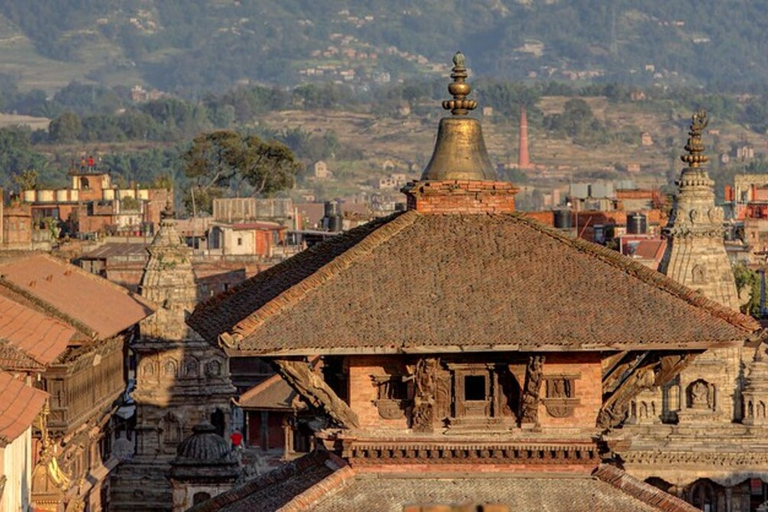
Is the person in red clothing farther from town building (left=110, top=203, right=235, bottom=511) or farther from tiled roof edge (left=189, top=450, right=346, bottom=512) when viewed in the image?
tiled roof edge (left=189, top=450, right=346, bottom=512)

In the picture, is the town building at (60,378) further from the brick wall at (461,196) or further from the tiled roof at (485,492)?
the tiled roof at (485,492)

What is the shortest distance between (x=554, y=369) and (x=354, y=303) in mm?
2291

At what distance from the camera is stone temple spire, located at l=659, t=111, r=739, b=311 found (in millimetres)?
69688

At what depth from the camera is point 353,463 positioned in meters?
32.2

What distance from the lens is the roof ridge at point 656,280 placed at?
3156cm

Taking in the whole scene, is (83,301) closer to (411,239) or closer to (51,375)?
(51,375)

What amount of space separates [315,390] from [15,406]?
55.4 ft

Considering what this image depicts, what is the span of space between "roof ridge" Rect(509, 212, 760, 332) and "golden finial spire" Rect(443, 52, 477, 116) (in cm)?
142

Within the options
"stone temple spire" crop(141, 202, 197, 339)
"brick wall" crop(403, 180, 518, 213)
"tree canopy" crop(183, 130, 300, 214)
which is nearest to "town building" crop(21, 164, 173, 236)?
"tree canopy" crop(183, 130, 300, 214)

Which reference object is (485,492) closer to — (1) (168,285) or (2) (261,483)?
(2) (261,483)

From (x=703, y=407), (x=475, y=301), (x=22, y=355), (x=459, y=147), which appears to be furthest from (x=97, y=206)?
(x=475, y=301)

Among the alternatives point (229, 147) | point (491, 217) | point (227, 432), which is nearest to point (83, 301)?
point (227, 432)

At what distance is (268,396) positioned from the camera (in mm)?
83312

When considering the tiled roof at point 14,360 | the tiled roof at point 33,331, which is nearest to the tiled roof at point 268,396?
the tiled roof at point 33,331
